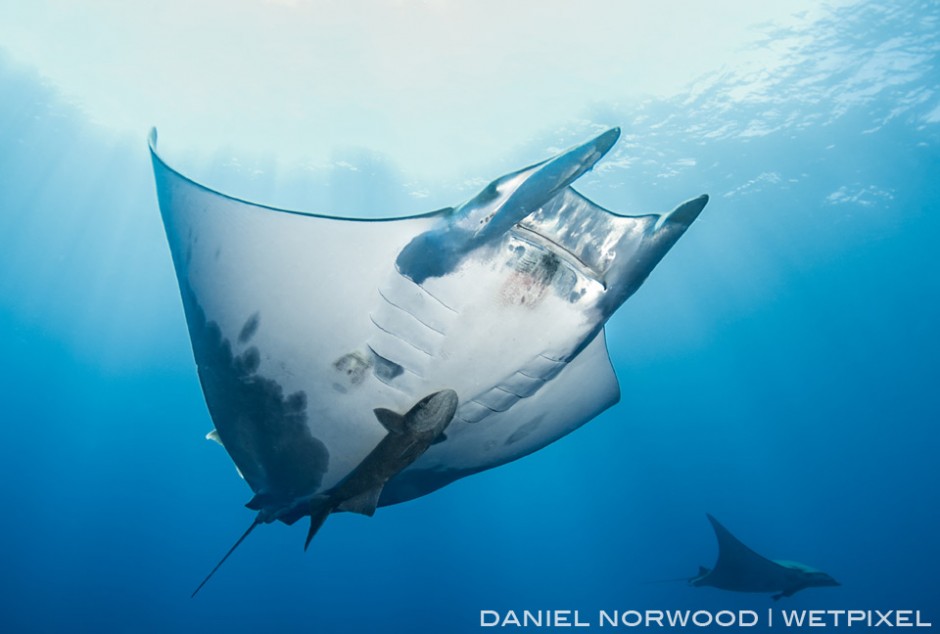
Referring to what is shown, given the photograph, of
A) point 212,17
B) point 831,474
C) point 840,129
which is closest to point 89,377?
point 212,17

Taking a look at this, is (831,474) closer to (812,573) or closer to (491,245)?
(812,573)

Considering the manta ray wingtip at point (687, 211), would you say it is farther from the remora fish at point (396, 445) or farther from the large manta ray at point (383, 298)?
the remora fish at point (396, 445)

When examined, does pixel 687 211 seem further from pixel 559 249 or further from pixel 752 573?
pixel 752 573

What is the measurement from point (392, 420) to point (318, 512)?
80 centimetres

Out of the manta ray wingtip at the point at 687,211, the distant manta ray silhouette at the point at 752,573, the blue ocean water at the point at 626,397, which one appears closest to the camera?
the manta ray wingtip at the point at 687,211

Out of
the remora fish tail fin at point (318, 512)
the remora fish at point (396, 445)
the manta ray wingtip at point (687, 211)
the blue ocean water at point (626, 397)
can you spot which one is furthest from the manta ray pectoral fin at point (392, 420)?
the blue ocean water at point (626, 397)

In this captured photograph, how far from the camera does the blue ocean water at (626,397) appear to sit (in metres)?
15.4

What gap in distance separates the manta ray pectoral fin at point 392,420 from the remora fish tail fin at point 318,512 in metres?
0.61

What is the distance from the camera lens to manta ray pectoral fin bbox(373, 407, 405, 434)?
2.31 m

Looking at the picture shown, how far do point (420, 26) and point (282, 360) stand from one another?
1161 centimetres

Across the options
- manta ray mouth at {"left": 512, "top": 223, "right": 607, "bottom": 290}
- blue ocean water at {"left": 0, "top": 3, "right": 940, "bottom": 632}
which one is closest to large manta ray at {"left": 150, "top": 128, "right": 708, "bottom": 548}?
manta ray mouth at {"left": 512, "top": 223, "right": 607, "bottom": 290}

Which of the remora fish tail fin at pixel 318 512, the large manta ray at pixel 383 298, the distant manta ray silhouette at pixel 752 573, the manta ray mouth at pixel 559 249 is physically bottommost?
the remora fish tail fin at pixel 318 512

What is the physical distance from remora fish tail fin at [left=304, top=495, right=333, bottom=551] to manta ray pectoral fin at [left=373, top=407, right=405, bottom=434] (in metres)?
0.61

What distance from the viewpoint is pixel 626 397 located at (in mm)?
32281
